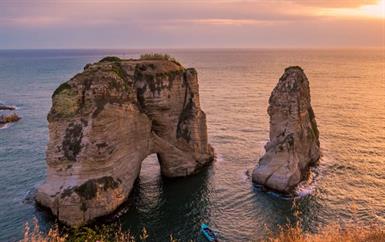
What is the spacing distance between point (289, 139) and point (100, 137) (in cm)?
2048

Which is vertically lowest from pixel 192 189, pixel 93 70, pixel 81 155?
pixel 192 189

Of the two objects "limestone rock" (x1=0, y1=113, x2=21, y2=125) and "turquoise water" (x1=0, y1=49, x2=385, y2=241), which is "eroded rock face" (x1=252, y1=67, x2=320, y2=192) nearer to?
"turquoise water" (x1=0, y1=49, x2=385, y2=241)

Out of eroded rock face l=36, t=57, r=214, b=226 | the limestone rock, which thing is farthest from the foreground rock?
eroded rock face l=36, t=57, r=214, b=226

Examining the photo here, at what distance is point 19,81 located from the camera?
493ft

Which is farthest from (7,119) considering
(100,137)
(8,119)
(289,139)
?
(289,139)

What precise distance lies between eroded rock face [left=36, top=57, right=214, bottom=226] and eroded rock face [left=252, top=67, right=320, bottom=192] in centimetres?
1183

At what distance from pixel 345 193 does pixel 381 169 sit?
31.9 ft

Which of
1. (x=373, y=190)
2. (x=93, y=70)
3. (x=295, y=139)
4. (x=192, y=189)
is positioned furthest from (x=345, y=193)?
(x=93, y=70)

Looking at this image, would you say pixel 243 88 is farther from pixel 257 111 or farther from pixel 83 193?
pixel 83 193

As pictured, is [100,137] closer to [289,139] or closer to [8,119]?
[289,139]

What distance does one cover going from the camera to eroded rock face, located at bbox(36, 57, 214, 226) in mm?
34719

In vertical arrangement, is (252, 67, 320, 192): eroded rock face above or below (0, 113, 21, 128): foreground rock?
above

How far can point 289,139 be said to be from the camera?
43.9 m

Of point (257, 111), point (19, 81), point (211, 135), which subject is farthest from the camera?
point (19, 81)
